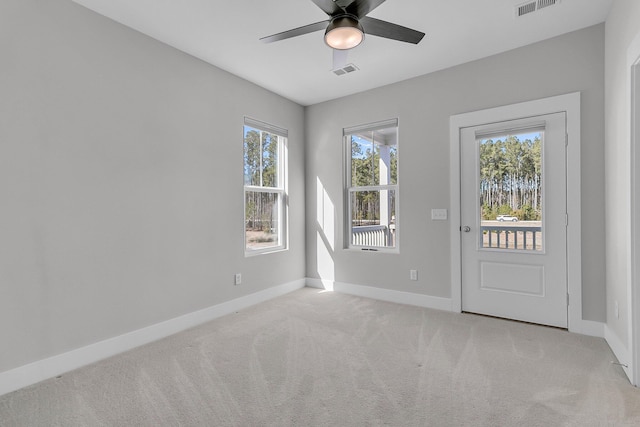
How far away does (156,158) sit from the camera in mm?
2936

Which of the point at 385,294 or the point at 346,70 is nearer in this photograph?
the point at 346,70

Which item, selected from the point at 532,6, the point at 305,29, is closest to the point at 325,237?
the point at 305,29

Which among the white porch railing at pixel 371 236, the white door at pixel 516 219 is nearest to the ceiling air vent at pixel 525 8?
the white door at pixel 516 219

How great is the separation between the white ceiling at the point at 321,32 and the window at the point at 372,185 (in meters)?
0.78

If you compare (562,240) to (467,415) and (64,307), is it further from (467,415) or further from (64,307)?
(64,307)

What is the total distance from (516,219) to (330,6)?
266cm

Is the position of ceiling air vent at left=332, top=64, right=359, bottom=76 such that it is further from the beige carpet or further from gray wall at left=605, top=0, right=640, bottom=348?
the beige carpet

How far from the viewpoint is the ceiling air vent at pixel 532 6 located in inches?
96.7

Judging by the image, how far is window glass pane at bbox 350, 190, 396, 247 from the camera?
4.17 metres

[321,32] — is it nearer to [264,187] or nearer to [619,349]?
[264,187]

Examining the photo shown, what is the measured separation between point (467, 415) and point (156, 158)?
3.05 m

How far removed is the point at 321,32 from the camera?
2.85 meters

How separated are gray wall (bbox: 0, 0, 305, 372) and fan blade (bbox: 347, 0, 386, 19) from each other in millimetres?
1956

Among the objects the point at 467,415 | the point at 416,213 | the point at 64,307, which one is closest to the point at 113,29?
the point at 64,307
